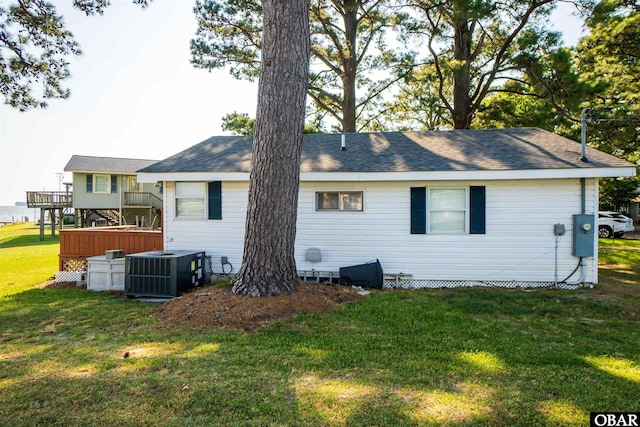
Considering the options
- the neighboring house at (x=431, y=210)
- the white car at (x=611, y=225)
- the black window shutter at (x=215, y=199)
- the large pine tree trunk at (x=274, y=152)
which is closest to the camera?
the large pine tree trunk at (x=274, y=152)

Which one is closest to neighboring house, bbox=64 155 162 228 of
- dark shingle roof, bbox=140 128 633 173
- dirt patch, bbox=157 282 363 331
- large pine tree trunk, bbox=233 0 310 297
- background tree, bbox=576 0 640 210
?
dark shingle roof, bbox=140 128 633 173

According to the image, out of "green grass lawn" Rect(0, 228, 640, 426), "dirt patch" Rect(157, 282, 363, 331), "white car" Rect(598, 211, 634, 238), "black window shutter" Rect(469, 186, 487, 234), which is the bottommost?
"green grass lawn" Rect(0, 228, 640, 426)

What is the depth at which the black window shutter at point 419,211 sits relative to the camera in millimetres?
7996

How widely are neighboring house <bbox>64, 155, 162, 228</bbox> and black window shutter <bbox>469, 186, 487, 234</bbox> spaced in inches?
788

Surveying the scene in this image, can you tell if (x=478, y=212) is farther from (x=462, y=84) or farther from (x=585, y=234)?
(x=462, y=84)

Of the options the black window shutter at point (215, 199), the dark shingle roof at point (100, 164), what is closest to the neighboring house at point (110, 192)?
the dark shingle roof at point (100, 164)

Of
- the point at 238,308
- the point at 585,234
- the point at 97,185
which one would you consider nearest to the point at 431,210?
the point at 585,234

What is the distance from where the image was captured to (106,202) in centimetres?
2316

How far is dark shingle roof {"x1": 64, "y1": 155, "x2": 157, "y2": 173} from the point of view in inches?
875

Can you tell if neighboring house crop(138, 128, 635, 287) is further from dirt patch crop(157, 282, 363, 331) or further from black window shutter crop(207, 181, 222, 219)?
dirt patch crop(157, 282, 363, 331)

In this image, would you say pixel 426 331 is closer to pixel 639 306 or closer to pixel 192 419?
pixel 192 419

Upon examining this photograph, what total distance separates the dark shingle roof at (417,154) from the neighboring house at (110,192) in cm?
1506

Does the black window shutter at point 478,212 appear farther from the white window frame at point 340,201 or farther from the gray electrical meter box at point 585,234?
the white window frame at point 340,201

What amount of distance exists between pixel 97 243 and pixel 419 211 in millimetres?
7748
